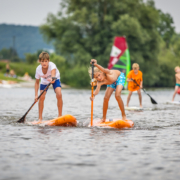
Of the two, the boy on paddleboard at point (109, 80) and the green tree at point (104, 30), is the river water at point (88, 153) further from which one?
the green tree at point (104, 30)

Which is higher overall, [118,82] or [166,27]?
[166,27]

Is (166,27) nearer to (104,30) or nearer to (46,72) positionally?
(104,30)

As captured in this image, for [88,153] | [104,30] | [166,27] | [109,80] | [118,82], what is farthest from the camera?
[166,27]

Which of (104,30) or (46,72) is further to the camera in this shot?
(104,30)

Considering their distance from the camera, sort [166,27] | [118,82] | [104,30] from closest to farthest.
Result: [118,82] < [104,30] < [166,27]

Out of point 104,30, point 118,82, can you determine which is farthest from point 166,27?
point 118,82

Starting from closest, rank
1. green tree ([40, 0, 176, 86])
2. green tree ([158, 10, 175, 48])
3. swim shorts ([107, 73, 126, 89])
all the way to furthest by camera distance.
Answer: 1. swim shorts ([107, 73, 126, 89])
2. green tree ([40, 0, 176, 86])
3. green tree ([158, 10, 175, 48])

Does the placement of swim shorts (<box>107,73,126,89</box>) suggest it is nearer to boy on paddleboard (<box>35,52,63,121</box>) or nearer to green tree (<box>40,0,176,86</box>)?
boy on paddleboard (<box>35,52,63,121</box>)

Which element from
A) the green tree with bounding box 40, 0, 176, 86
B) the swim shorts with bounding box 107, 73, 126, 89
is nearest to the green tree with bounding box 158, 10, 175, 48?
the green tree with bounding box 40, 0, 176, 86

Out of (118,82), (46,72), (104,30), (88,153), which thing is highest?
(104,30)

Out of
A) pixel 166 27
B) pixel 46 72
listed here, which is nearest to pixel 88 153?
pixel 46 72

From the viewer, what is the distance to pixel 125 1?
43.8m

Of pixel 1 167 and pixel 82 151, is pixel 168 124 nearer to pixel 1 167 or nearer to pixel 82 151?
pixel 82 151

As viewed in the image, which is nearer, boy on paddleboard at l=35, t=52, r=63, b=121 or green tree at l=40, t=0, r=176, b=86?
boy on paddleboard at l=35, t=52, r=63, b=121
